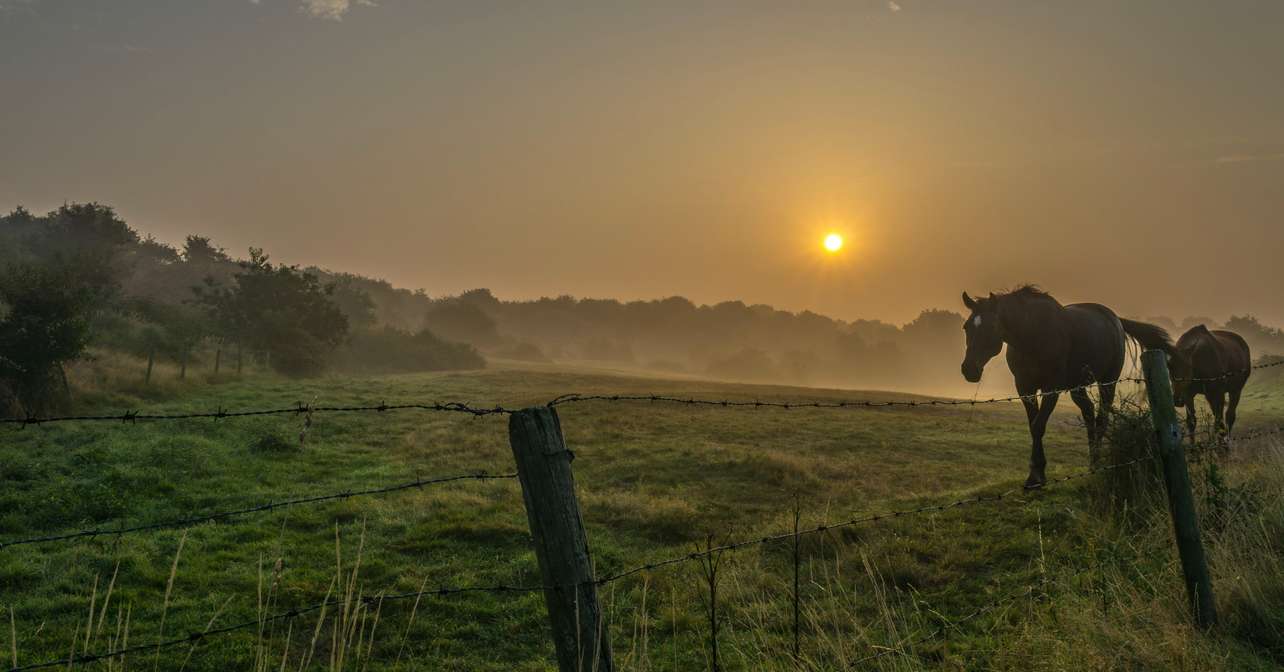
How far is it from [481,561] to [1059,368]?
9.26 m

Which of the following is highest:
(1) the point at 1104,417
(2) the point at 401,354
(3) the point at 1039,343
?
(3) the point at 1039,343

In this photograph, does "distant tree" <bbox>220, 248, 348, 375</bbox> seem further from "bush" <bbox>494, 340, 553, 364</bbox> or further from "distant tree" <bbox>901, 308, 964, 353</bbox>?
"distant tree" <bbox>901, 308, 964, 353</bbox>

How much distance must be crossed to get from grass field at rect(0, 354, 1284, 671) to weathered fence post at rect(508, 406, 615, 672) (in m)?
0.32

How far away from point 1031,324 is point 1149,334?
3.31 meters

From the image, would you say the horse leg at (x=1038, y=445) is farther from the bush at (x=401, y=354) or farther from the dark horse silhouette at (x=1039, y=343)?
the bush at (x=401, y=354)

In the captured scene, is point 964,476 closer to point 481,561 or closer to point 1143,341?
point 1143,341

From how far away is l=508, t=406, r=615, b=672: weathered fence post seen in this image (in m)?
3.19

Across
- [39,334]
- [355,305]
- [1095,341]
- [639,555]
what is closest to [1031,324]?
[1095,341]

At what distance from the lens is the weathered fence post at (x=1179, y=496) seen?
451cm

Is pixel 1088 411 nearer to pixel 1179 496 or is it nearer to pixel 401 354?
pixel 1179 496

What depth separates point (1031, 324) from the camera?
433 inches

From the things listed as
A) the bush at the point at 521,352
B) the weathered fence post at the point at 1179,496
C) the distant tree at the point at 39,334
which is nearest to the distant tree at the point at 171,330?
the distant tree at the point at 39,334

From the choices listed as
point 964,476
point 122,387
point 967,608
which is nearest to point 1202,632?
point 967,608

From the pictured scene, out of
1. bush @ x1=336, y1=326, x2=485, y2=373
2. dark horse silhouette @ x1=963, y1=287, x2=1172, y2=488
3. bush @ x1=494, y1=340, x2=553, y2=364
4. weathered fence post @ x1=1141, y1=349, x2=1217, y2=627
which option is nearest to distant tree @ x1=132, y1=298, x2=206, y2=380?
bush @ x1=336, y1=326, x2=485, y2=373
